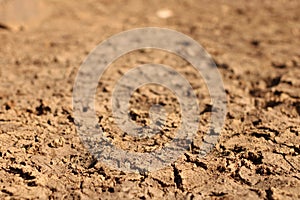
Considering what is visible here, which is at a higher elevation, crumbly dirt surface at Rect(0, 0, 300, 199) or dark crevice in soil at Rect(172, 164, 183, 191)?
crumbly dirt surface at Rect(0, 0, 300, 199)

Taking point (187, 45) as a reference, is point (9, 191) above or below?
below

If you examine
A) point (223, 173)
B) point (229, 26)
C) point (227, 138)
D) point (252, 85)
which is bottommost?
point (223, 173)

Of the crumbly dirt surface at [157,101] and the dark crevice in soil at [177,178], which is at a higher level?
the crumbly dirt surface at [157,101]

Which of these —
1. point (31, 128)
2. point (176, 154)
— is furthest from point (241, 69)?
point (31, 128)

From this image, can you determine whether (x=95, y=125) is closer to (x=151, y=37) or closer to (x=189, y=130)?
(x=189, y=130)

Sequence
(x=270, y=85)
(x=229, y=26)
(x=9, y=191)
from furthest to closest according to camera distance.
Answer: (x=229, y=26)
(x=270, y=85)
(x=9, y=191)

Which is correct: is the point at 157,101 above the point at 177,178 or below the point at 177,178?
above

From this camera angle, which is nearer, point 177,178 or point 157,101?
point 177,178

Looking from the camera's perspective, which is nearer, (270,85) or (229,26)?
(270,85)
